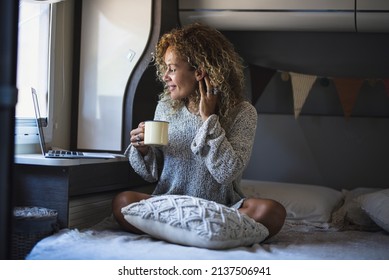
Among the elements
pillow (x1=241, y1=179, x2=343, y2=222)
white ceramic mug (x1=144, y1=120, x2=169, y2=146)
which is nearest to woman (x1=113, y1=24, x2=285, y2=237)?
white ceramic mug (x1=144, y1=120, x2=169, y2=146)

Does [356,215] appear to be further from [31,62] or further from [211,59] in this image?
[31,62]

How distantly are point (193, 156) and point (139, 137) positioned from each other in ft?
0.58

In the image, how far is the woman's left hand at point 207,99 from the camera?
1.66 meters

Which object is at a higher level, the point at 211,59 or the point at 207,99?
→ the point at 211,59

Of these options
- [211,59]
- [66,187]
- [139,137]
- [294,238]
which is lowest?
[294,238]

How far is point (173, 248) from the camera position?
138 cm

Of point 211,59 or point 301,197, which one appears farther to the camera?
point 301,197

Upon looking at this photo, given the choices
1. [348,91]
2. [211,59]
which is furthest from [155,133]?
[348,91]

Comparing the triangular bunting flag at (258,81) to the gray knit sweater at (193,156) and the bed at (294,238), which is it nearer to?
the bed at (294,238)

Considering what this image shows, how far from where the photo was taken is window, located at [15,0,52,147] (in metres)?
1.91

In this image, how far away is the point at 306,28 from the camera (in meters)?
2.38

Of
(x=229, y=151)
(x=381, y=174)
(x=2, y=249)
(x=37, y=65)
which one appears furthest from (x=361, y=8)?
(x=2, y=249)

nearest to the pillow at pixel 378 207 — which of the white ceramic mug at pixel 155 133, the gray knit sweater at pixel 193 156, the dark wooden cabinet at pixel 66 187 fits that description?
the gray knit sweater at pixel 193 156

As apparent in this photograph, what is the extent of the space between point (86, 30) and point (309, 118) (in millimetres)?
1031
